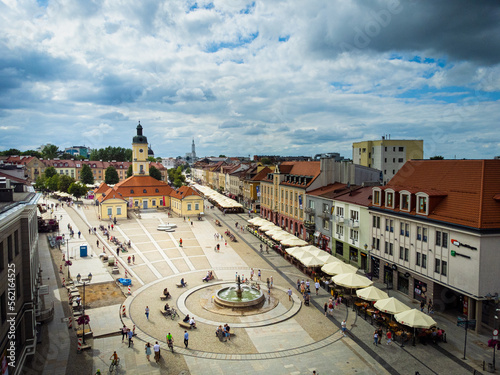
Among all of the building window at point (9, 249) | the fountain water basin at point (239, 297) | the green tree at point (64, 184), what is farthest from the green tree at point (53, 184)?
the building window at point (9, 249)

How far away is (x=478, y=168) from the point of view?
3123 centimetres

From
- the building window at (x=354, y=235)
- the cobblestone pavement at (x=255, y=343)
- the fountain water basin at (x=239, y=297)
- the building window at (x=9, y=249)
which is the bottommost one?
the cobblestone pavement at (x=255, y=343)

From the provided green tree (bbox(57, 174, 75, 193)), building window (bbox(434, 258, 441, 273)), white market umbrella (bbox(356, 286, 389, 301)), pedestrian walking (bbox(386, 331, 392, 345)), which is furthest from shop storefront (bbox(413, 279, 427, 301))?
green tree (bbox(57, 174, 75, 193))

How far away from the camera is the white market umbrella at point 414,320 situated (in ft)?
82.3

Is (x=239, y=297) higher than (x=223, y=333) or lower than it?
lower

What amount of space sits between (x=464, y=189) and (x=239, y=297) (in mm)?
22824

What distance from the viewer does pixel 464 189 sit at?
31219 millimetres

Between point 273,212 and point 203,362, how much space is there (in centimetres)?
A: 5005

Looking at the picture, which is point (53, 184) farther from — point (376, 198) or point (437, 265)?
point (437, 265)

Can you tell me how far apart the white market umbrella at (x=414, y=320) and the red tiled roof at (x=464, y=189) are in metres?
8.31

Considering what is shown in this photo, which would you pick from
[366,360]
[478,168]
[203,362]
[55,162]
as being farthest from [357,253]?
[55,162]

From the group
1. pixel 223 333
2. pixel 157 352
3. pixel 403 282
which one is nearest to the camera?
pixel 157 352

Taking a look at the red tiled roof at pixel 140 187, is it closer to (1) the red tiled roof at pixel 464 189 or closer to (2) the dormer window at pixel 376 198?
(2) the dormer window at pixel 376 198

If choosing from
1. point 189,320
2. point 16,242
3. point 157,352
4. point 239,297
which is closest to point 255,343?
point 189,320
